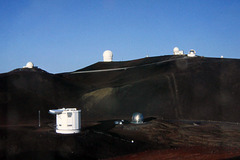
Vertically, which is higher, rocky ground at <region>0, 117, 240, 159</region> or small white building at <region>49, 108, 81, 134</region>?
small white building at <region>49, 108, 81, 134</region>

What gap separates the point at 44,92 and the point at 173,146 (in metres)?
22.8

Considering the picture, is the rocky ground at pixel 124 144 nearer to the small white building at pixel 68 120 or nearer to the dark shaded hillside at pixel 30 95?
the small white building at pixel 68 120

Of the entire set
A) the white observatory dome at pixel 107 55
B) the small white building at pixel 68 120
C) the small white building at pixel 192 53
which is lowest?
the small white building at pixel 68 120

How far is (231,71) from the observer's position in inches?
1471

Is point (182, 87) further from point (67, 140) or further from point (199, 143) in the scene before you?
point (67, 140)

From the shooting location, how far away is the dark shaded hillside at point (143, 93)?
30.4 metres

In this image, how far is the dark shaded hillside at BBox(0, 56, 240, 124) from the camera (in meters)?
30.4

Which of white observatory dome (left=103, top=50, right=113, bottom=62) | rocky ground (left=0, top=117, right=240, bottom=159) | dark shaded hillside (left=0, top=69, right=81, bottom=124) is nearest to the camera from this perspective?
rocky ground (left=0, top=117, right=240, bottom=159)

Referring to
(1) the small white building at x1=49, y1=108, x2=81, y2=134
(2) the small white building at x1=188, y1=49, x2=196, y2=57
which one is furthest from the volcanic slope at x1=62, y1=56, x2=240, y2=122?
(1) the small white building at x1=49, y1=108, x2=81, y2=134

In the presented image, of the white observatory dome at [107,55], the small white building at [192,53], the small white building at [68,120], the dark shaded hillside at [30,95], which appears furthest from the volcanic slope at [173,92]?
the white observatory dome at [107,55]

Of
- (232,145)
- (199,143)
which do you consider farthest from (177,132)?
(232,145)

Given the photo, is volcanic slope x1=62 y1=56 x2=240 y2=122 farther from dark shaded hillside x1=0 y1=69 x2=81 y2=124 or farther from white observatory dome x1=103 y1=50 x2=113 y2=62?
white observatory dome x1=103 y1=50 x2=113 y2=62

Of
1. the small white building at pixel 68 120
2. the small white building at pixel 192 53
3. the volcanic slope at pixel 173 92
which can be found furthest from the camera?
the small white building at pixel 192 53

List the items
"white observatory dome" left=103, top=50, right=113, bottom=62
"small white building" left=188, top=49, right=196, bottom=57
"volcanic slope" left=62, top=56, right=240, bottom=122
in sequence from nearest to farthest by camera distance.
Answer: "volcanic slope" left=62, top=56, right=240, bottom=122
"small white building" left=188, top=49, right=196, bottom=57
"white observatory dome" left=103, top=50, right=113, bottom=62
